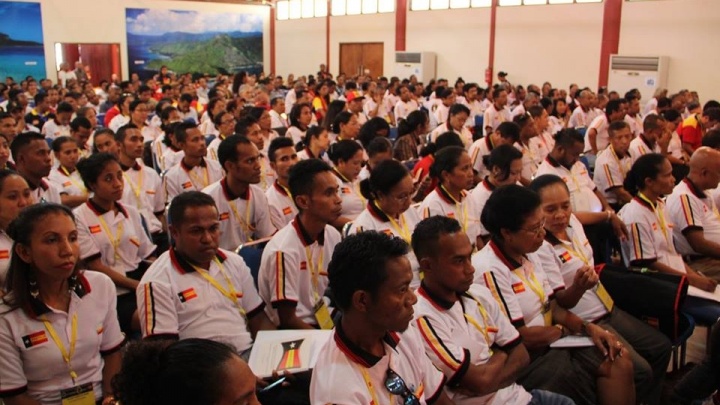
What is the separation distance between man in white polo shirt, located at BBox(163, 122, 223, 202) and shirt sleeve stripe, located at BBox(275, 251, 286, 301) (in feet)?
8.11

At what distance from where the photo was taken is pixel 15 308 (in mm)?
2346

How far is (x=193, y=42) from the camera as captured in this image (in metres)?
21.9

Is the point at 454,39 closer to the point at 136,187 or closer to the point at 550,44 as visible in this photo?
the point at 550,44

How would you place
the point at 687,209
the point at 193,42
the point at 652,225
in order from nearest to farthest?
the point at 652,225 → the point at 687,209 → the point at 193,42

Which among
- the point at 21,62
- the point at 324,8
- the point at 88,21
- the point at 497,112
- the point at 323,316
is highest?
the point at 324,8

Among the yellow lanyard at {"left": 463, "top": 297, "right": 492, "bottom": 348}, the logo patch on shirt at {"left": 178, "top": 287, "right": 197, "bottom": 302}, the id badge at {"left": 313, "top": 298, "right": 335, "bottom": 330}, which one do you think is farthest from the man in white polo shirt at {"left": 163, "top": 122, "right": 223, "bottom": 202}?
the yellow lanyard at {"left": 463, "top": 297, "right": 492, "bottom": 348}

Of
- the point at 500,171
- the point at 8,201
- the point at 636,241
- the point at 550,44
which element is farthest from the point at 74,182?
the point at 550,44

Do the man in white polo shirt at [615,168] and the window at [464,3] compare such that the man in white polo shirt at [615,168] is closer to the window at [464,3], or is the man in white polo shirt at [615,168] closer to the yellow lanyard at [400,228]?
the yellow lanyard at [400,228]

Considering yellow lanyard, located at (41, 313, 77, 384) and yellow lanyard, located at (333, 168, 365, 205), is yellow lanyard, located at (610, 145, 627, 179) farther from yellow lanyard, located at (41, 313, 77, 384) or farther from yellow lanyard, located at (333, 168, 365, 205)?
yellow lanyard, located at (41, 313, 77, 384)

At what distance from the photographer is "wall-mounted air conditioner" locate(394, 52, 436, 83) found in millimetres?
18812

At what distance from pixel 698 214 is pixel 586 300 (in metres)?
1.55

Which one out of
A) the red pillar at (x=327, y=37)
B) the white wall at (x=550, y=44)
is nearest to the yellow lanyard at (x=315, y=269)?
the white wall at (x=550, y=44)

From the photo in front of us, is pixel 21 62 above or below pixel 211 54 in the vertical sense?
below

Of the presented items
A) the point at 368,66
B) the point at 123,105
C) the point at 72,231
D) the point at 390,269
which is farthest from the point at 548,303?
the point at 368,66
